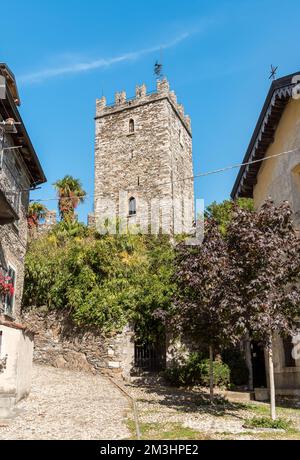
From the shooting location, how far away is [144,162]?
34.2 meters

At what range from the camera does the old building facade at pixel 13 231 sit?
9562mm

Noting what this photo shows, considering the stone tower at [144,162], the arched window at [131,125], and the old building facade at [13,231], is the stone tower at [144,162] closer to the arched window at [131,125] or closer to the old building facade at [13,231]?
the arched window at [131,125]

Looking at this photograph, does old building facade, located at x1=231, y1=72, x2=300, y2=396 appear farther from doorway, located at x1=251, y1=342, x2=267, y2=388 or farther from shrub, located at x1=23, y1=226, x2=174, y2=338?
shrub, located at x1=23, y1=226, x2=174, y2=338

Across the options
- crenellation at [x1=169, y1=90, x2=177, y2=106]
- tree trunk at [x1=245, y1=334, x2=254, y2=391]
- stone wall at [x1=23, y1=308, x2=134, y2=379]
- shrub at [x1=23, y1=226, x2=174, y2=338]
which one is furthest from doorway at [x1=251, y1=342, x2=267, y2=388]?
crenellation at [x1=169, y1=90, x2=177, y2=106]

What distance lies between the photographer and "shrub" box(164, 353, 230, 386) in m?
15.4

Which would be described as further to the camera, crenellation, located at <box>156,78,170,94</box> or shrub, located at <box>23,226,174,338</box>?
crenellation, located at <box>156,78,170,94</box>

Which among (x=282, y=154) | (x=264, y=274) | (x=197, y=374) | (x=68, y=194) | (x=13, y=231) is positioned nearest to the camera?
(x=264, y=274)

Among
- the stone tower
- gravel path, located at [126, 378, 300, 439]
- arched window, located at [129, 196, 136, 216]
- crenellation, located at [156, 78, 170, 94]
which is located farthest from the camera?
crenellation, located at [156, 78, 170, 94]

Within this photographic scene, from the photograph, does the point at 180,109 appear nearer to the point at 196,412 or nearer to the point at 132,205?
the point at 132,205

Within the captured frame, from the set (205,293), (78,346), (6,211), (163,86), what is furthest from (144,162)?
(205,293)

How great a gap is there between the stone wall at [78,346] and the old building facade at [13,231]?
12.2 feet

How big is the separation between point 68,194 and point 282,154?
1808cm

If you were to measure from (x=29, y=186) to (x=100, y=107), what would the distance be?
2352cm

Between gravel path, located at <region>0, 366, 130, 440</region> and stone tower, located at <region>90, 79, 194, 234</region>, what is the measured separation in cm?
1732
